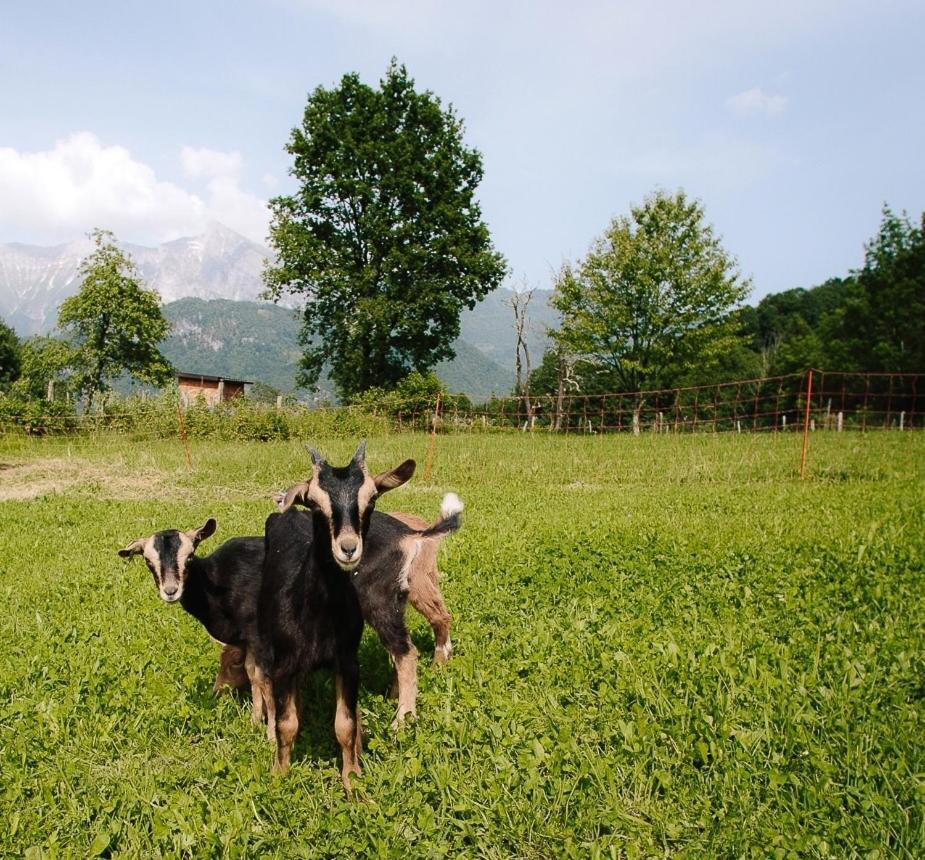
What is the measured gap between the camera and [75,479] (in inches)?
657

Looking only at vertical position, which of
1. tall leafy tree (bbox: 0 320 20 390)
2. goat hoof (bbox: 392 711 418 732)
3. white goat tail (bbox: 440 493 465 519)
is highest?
tall leafy tree (bbox: 0 320 20 390)

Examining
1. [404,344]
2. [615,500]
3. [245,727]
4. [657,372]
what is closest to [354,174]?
[404,344]

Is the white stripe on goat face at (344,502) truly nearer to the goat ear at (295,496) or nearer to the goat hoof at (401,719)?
the goat ear at (295,496)

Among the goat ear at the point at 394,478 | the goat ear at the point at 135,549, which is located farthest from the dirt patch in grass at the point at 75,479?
the goat ear at the point at 394,478

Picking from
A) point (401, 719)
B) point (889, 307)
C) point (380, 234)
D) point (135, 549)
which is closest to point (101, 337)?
point (380, 234)

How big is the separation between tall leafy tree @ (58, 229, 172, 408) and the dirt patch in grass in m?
24.9

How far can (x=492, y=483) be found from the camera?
15.2m

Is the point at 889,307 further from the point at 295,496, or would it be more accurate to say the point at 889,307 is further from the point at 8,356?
the point at 8,356

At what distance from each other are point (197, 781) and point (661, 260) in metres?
40.8

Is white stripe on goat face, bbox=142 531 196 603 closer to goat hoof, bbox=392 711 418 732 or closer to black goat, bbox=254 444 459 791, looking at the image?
black goat, bbox=254 444 459 791

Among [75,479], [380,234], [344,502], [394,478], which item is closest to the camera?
[344,502]

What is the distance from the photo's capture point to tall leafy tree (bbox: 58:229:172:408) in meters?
40.8

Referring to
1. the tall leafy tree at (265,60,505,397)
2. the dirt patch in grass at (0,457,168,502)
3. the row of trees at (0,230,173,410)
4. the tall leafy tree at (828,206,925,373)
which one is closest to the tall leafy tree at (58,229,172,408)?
the row of trees at (0,230,173,410)

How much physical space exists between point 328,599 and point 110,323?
44.6 m
